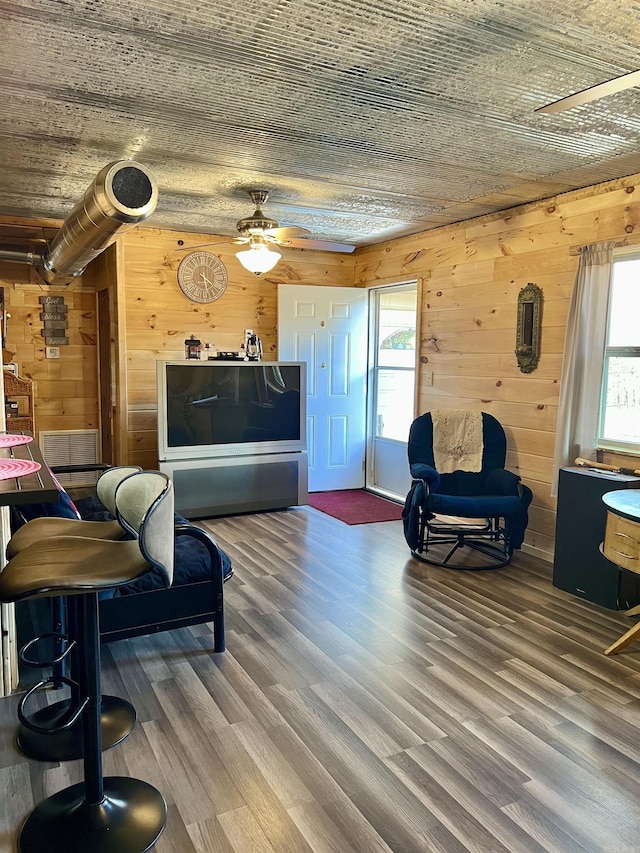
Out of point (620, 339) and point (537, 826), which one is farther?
point (620, 339)

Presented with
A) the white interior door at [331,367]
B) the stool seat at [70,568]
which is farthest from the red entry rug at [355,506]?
the stool seat at [70,568]

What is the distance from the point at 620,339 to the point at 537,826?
2875 mm

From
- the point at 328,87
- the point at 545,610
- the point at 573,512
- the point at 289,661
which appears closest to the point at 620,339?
the point at 573,512

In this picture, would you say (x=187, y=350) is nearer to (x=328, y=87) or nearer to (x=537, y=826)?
(x=328, y=87)

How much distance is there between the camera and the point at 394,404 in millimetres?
6227

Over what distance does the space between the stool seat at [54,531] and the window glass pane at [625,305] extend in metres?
3.16

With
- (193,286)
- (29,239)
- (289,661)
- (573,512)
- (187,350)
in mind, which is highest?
(29,239)

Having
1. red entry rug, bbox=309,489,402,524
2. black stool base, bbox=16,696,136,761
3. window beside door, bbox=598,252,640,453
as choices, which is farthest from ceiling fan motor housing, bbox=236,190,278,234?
black stool base, bbox=16,696,136,761

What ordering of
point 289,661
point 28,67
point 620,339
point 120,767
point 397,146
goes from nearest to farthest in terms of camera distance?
point 120,767, point 28,67, point 289,661, point 397,146, point 620,339

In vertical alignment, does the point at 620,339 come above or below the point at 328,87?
below

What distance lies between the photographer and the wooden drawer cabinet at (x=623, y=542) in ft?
8.98

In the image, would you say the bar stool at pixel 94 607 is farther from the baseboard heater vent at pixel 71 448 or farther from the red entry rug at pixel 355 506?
the baseboard heater vent at pixel 71 448

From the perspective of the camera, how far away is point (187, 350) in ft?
17.8

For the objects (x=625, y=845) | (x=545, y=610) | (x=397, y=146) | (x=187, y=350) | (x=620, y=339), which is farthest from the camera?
(x=187, y=350)
